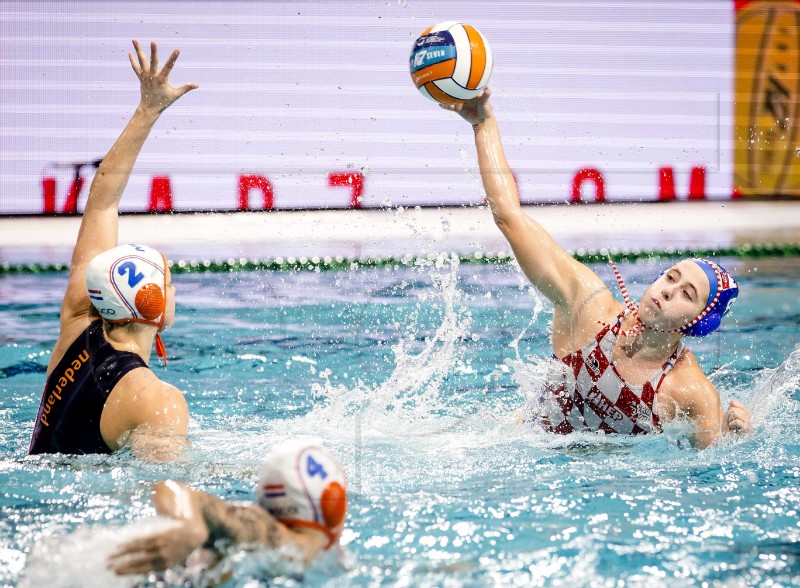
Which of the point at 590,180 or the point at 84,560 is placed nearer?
the point at 84,560

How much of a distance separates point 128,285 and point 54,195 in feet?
21.7

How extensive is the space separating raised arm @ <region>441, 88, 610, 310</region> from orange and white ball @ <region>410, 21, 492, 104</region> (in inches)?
2.5

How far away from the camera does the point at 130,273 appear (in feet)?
9.25

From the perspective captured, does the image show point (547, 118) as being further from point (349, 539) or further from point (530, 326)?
point (349, 539)

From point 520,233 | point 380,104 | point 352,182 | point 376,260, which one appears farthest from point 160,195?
point 520,233

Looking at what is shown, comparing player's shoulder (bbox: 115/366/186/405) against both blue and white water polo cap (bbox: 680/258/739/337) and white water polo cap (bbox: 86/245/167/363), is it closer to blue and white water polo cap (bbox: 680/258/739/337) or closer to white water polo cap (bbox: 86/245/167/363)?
white water polo cap (bbox: 86/245/167/363)

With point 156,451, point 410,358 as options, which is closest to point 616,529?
point 156,451

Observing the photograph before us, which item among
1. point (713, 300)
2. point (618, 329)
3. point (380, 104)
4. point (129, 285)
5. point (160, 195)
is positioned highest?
point (380, 104)

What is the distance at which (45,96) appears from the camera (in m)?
9.15

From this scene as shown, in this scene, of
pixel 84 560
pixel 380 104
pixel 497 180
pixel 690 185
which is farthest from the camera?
pixel 690 185

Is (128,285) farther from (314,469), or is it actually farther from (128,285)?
(314,469)

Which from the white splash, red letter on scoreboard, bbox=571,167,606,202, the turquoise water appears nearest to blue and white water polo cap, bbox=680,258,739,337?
the turquoise water

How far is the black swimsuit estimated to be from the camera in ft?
9.39

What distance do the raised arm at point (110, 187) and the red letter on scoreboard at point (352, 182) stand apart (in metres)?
6.12
